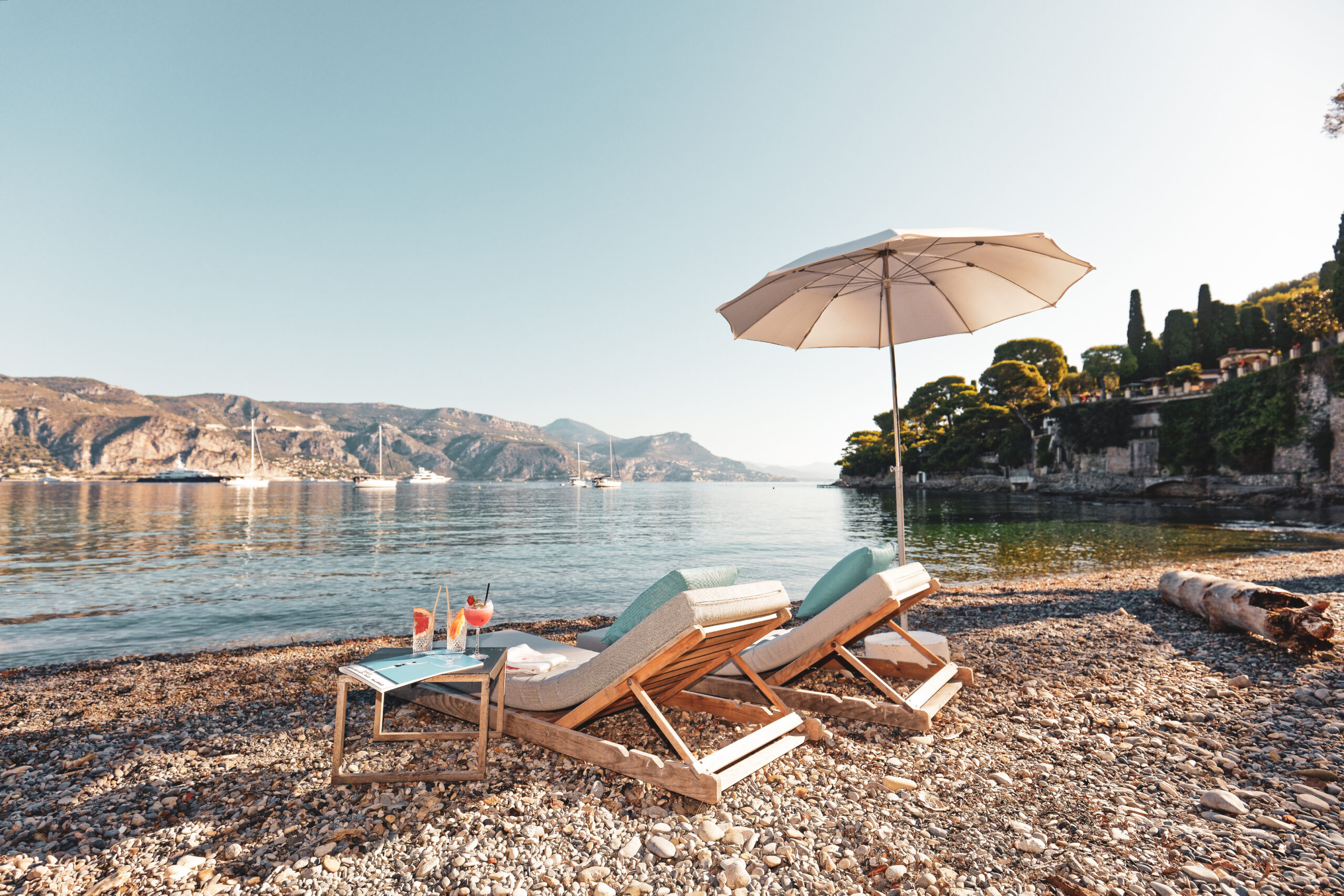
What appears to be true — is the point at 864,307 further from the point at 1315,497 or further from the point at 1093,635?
the point at 1315,497

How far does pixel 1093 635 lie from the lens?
20.0ft

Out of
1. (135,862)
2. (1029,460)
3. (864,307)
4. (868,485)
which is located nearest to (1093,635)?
(864,307)

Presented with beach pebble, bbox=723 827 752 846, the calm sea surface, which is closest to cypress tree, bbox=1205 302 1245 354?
the calm sea surface

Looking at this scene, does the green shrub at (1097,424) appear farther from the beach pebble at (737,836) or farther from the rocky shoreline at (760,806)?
the beach pebble at (737,836)

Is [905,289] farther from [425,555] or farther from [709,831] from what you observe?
[425,555]

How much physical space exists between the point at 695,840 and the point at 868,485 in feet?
284

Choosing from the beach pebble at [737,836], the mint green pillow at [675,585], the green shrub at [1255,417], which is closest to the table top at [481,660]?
the mint green pillow at [675,585]

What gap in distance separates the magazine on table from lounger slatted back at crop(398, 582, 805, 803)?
438 mm

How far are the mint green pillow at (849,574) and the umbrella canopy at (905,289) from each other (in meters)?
1.96

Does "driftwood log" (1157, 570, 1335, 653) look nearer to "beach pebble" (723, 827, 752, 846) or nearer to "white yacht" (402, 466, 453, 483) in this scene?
"beach pebble" (723, 827, 752, 846)

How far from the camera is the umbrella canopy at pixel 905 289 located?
4.46m

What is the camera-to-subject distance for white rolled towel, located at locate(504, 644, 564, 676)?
12.6 ft

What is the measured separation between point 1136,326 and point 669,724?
232 ft

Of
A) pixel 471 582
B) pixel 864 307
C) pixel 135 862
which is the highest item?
pixel 864 307
